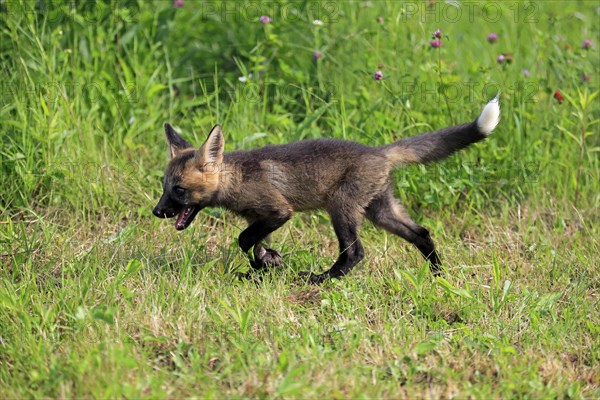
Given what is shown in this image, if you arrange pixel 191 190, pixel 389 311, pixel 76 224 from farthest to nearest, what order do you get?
pixel 76 224, pixel 191 190, pixel 389 311

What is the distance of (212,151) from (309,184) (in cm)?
69

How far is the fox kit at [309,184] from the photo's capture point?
548cm

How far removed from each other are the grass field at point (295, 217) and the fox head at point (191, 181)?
0.93 ft

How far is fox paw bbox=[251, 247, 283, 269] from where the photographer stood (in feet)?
18.2

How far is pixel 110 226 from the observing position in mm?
6129

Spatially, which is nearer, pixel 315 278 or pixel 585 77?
pixel 315 278

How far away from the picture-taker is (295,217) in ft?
21.0

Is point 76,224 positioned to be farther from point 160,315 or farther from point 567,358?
point 567,358

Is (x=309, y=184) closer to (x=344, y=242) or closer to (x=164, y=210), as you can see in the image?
(x=344, y=242)

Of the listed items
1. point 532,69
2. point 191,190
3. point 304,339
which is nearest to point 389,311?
point 304,339

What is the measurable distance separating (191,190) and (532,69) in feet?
12.3

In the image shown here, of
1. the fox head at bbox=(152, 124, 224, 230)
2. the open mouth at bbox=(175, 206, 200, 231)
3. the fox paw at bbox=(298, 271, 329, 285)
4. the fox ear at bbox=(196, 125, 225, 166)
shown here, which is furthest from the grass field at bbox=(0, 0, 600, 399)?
the fox ear at bbox=(196, 125, 225, 166)

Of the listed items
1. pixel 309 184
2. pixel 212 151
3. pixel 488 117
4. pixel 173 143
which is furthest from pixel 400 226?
pixel 173 143

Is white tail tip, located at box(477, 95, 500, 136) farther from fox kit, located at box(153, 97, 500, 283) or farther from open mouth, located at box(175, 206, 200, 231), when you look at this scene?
open mouth, located at box(175, 206, 200, 231)
